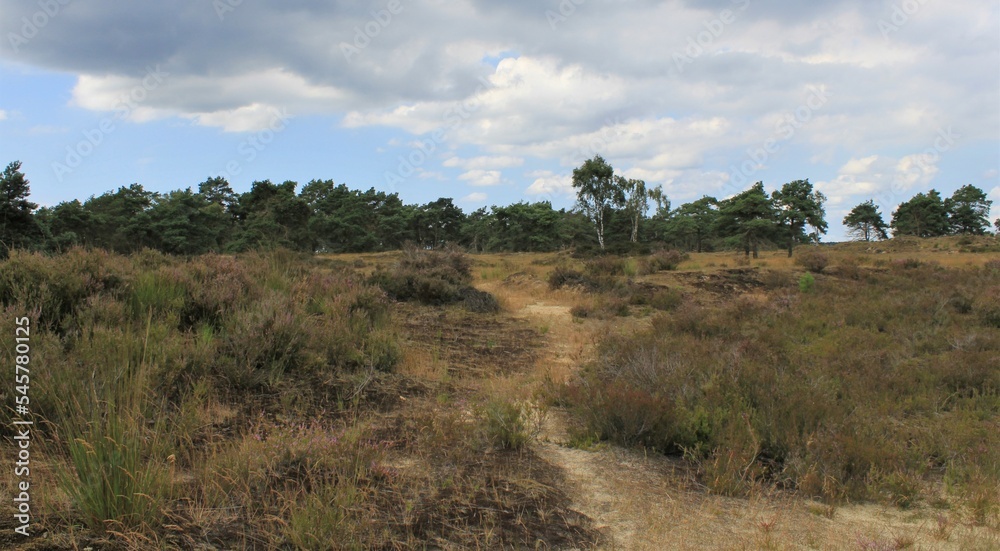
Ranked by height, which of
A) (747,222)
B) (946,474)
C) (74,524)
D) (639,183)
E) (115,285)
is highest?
(639,183)

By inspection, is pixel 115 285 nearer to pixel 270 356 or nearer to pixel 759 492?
pixel 270 356

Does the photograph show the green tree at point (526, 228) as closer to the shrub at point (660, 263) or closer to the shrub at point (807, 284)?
the shrub at point (660, 263)

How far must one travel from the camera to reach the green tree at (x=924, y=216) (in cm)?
6062

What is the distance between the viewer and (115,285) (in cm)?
651

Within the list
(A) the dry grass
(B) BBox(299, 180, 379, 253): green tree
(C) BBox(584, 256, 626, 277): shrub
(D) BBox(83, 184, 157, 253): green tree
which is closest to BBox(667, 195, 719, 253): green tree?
(B) BBox(299, 180, 379, 253): green tree

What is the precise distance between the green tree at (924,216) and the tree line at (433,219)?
0.37 ft

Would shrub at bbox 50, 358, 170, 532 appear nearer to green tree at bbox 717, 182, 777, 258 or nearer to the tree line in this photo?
the tree line

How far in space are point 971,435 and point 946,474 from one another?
1488mm

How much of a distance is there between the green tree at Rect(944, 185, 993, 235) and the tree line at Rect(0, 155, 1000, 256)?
0.39 feet

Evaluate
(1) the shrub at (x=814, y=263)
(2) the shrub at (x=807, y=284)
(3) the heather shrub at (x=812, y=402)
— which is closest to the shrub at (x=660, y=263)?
(1) the shrub at (x=814, y=263)

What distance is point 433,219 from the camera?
65.8m

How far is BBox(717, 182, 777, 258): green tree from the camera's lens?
35406 mm

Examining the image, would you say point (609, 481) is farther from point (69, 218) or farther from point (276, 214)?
point (276, 214)

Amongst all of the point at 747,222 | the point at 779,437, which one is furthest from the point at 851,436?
the point at 747,222
